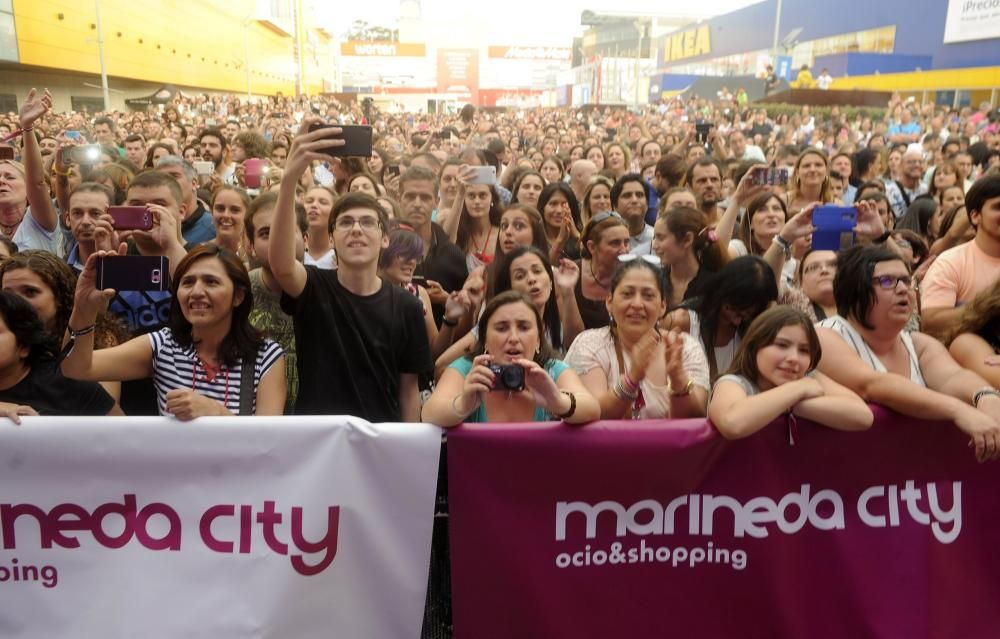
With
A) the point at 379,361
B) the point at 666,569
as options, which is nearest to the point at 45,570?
the point at 379,361

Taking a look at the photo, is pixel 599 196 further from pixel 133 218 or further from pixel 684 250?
pixel 133 218

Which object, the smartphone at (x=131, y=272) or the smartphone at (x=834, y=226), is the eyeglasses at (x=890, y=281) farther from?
the smartphone at (x=131, y=272)

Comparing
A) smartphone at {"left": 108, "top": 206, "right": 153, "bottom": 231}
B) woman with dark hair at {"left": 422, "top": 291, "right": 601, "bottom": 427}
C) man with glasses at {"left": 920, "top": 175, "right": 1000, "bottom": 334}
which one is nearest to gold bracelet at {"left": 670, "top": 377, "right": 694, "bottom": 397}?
woman with dark hair at {"left": 422, "top": 291, "right": 601, "bottom": 427}

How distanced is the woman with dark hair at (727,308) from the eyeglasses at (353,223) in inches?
60.2

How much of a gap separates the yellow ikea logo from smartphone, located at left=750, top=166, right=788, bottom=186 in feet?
199

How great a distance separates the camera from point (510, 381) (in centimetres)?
254

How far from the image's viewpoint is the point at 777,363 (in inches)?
112

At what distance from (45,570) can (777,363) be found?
8.86ft

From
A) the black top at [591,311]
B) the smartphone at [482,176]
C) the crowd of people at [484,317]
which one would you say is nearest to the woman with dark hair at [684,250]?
the crowd of people at [484,317]

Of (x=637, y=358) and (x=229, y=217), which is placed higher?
(x=229, y=217)

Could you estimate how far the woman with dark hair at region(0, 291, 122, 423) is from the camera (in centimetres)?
288

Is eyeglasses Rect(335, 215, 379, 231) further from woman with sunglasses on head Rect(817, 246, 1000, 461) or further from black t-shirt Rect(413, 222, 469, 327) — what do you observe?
woman with sunglasses on head Rect(817, 246, 1000, 461)

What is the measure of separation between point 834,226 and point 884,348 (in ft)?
2.79

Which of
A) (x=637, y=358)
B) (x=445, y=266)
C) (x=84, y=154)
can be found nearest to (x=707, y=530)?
(x=637, y=358)
